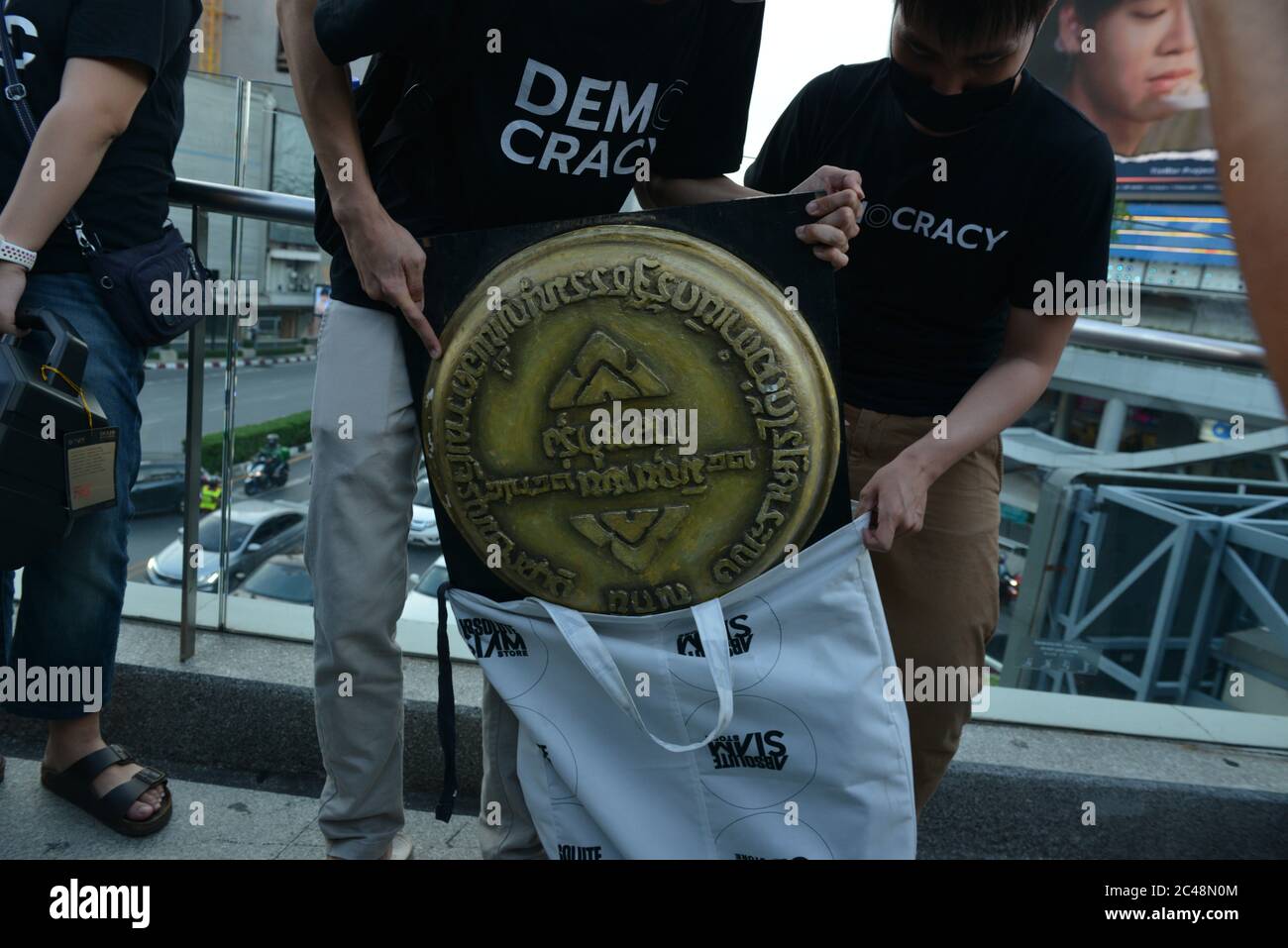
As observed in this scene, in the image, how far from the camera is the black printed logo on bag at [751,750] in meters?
Result: 1.32

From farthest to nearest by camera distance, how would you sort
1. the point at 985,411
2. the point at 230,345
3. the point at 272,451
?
the point at 272,451 < the point at 230,345 < the point at 985,411

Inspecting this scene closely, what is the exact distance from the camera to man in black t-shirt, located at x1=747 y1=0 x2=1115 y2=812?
1417mm

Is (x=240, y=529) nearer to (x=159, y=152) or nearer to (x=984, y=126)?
(x=159, y=152)

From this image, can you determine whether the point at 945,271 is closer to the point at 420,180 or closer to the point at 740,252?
the point at 740,252

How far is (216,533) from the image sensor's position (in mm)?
2426

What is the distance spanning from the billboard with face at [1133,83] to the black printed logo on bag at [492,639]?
85.9 feet

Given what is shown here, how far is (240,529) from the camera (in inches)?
99.3

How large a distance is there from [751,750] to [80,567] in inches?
52.1

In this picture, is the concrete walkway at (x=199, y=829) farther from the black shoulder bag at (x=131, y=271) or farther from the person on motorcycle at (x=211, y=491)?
the black shoulder bag at (x=131, y=271)

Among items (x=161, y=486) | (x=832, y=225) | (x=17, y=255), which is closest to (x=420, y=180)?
(x=832, y=225)

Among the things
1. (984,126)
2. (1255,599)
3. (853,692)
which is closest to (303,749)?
(853,692)

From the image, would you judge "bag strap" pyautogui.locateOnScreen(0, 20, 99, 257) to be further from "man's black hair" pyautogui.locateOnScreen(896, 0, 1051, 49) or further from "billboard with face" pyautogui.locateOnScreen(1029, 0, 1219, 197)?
"billboard with face" pyautogui.locateOnScreen(1029, 0, 1219, 197)

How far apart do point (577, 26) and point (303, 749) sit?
64.6 inches

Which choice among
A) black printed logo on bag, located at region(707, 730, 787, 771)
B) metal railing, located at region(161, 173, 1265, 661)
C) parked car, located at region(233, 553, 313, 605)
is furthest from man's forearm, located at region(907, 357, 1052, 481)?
parked car, located at region(233, 553, 313, 605)
